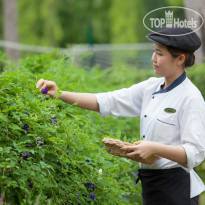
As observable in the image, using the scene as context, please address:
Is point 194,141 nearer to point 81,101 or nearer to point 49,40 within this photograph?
point 81,101

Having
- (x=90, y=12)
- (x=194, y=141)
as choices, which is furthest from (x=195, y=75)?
(x=90, y=12)

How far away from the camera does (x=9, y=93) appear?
296 cm

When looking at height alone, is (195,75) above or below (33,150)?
below

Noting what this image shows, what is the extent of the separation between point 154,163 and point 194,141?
34 centimetres

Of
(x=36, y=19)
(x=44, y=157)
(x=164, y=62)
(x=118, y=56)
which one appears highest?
(x=164, y=62)

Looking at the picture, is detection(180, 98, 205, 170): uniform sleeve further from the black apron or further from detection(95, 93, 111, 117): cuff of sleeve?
detection(95, 93, 111, 117): cuff of sleeve

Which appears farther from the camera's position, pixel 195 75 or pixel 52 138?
pixel 195 75

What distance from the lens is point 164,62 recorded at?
3.04 meters

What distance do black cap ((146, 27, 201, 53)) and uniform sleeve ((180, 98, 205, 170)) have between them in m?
0.34

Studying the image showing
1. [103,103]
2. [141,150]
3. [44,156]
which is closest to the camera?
[141,150]

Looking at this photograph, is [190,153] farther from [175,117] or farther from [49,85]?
[49,85]

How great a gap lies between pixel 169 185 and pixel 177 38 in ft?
3.04

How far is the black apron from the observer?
3062mm

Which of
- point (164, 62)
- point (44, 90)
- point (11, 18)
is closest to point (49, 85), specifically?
point (44, 90)
